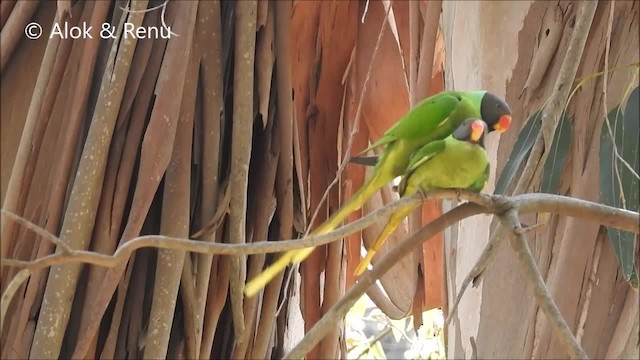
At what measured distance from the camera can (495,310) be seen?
0.90 meters

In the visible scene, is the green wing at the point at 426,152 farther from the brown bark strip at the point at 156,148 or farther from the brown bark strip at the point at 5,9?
the brown bark strip at the point at 5,9

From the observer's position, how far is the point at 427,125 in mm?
813

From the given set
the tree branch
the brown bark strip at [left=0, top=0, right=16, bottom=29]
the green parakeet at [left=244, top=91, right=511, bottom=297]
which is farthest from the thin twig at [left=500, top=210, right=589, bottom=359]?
the brown bark strip at [left=0, top=0, right=16, bottom=29]

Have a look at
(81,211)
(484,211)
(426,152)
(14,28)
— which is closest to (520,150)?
(426,152)

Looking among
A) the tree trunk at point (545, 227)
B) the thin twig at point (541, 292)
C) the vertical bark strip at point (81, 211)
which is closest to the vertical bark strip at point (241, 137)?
the vertical bark strip at point (81, 211)

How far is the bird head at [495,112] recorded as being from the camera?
0.79 metres

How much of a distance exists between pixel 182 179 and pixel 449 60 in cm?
40

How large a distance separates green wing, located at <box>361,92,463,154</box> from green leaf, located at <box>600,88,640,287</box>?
17 centimetres

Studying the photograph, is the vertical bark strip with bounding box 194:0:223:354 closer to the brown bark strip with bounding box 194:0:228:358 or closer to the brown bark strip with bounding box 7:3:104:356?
the brown bark strip with bounding box 194:0:228:358

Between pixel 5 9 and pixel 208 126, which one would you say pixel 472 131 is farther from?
pixel 5 9

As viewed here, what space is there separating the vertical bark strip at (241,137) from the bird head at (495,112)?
337 millimetres

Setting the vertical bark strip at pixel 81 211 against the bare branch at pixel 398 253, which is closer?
Answer: the bare branch at pixel 398 253

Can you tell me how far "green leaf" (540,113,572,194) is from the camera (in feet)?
2.88

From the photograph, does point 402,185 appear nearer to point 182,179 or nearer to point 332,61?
point 182,179
